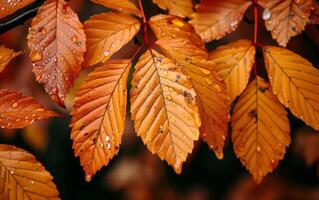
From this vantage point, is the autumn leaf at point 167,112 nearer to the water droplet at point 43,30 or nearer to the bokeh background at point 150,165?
the water droplet at point 43,30

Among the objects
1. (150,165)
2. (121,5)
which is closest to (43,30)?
(121,5)

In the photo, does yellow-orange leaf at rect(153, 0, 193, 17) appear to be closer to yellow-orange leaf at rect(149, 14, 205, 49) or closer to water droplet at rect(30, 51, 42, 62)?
yellow-orange leaf at rect(149, 14, 205, 49)

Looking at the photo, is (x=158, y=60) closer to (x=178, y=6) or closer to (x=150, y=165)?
(x=178, y=6)

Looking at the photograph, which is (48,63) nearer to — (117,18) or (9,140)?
(117,18)

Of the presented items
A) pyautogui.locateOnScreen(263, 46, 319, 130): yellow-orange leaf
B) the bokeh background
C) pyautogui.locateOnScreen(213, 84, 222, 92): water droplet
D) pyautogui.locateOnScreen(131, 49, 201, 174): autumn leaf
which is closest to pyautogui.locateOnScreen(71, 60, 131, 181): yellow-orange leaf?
pyautogui.locateOnScreen(131, 49, 201, 174): autumn leaf

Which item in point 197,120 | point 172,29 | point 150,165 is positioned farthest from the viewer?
point 150,165
